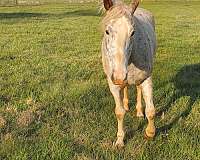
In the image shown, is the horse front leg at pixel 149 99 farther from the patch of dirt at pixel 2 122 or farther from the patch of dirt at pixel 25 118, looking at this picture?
the patch of dirt at pixel 2 122

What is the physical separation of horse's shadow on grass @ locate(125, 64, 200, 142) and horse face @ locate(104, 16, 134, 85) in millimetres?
1996

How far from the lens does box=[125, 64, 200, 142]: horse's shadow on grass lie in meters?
7.72

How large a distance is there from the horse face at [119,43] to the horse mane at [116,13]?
0.27 ft

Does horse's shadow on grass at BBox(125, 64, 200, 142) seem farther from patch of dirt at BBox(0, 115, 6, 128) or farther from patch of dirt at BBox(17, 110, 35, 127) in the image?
patch of dirt at BBox(0, 115, 6, 128)

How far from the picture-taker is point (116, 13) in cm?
570

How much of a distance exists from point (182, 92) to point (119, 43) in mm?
4751

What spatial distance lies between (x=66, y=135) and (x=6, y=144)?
1028mm

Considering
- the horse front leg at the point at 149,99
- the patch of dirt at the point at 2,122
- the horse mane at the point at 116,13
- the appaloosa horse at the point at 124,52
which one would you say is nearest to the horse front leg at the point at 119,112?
the appaloosa horse at the point at 124,52

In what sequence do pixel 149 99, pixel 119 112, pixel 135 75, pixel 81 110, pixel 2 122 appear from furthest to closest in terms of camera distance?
pixel 81 110 < pixel 2 122 < pixel 119 112 < pixel 149 99 < pixel 135 75

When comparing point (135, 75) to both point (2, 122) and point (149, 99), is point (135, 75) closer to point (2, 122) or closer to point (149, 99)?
point (149, 99)

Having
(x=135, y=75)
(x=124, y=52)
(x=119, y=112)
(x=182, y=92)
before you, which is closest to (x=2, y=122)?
(x=119, y=112)

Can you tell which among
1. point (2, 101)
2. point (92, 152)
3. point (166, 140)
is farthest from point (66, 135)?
point (2, 101)

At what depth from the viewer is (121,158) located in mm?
6320

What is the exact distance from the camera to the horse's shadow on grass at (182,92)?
772cm
